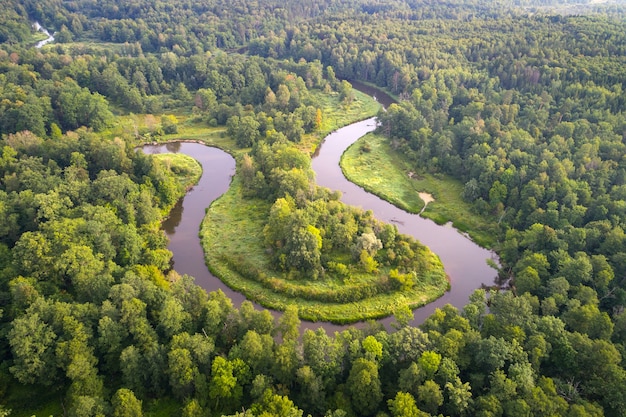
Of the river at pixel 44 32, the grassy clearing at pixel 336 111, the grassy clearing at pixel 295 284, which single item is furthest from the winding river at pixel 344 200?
the river at pixel 44 32

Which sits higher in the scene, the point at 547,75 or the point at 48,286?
the point at 547,75

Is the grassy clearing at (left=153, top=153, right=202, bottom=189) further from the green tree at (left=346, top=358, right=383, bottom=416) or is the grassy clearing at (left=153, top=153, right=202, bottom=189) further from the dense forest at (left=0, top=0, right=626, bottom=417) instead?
the green tree at (left=346, top=358, right=383, bottom=416)

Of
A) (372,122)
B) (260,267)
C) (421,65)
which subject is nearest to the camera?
(260,267)

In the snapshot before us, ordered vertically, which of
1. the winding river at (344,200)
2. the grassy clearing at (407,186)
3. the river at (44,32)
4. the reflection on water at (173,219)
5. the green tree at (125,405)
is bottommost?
the reflection on water at (173,219)

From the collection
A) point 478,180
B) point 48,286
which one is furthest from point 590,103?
point 48,286

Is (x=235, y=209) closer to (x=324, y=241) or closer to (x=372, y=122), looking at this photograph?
(x=324, y=241)

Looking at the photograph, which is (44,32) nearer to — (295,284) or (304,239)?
(304,239)

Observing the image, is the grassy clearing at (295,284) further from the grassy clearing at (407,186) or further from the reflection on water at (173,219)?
the grassy clearing at (407,186)

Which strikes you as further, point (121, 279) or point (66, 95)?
point (66, 95)
